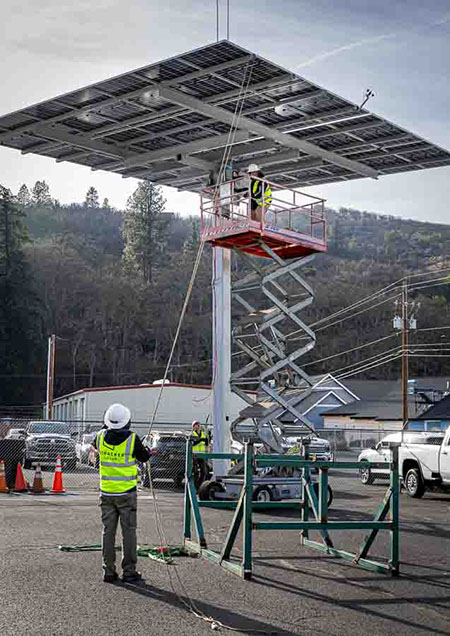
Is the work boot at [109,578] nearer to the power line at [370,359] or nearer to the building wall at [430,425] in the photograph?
the building wall at [430,425]

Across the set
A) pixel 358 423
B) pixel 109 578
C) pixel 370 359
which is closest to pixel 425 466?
pixel 109 578

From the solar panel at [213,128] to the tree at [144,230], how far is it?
10111 cm

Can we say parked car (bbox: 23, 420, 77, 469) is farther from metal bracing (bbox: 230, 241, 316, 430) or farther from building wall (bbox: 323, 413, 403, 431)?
building wall (bbox: 323, 413, 403, 431)


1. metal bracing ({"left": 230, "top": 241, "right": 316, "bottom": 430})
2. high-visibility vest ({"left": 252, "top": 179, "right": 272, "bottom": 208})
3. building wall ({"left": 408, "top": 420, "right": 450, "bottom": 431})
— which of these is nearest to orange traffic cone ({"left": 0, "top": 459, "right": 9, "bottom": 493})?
metal bracing ({"left": 230, "top": 241, "right": 316, "bottom": 430})

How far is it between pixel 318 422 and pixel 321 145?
162 ft

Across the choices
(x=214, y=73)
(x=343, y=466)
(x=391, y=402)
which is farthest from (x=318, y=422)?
(x=343, y=466)

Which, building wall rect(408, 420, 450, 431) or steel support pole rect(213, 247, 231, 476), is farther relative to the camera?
building wall rect(408, 420, 450, 431)

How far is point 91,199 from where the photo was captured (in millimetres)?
185750

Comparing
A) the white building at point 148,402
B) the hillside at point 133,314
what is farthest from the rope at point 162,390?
the hillside at point 133,314

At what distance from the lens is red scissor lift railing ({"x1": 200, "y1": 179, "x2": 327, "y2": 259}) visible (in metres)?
20.0

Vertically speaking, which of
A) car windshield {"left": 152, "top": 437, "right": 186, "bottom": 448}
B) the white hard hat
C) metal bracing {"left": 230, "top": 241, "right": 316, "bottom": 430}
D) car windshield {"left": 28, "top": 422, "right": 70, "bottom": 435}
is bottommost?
car windshield {"left": 28, "top": 422, "right": 70, "bottom": 435}

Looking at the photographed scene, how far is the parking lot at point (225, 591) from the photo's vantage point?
7609 mm

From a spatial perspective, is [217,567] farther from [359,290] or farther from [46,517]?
[359,290]

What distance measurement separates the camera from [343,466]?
11.2 m
